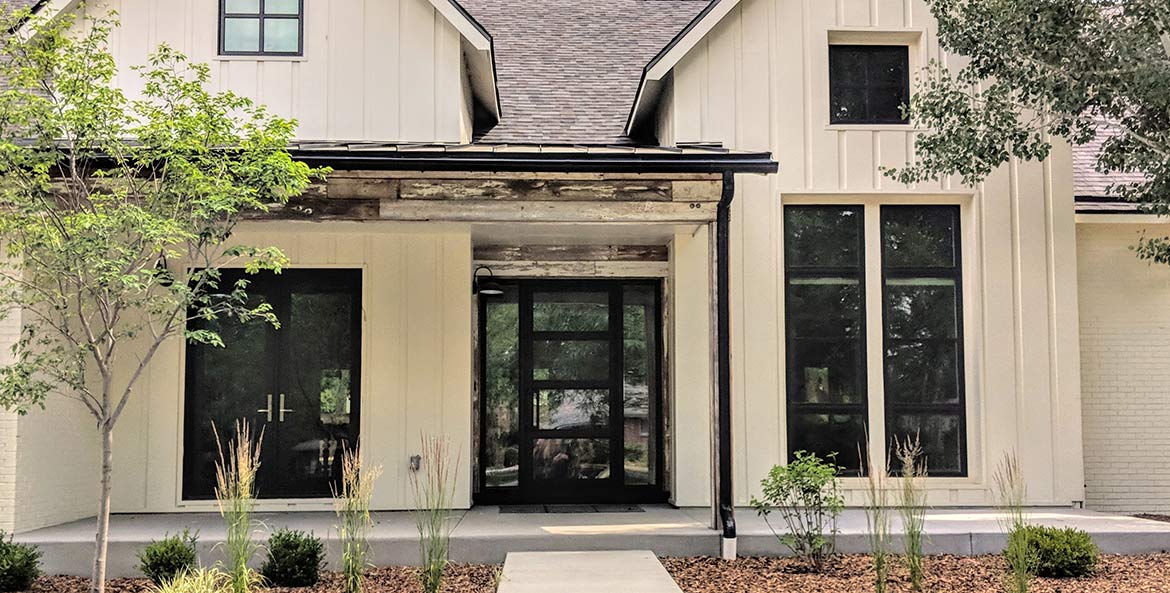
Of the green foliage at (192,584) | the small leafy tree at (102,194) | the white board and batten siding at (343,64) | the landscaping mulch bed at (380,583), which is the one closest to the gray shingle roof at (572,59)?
the white board and batten siding at (343,64)

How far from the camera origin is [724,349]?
27.1 feet

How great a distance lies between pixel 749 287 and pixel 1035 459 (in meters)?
3.16

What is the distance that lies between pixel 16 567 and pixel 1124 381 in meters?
10.3

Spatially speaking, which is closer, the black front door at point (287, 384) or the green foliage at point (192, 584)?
the green foliage at point (192, 584)

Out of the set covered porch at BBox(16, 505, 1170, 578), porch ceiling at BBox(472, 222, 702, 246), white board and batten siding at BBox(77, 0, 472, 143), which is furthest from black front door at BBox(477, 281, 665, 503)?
white board and batten siding at BBox(77, 0, 472, 143)

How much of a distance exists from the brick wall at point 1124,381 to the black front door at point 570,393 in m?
4.54

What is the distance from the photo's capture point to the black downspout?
816 cm

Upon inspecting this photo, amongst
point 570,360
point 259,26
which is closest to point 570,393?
point 570,360

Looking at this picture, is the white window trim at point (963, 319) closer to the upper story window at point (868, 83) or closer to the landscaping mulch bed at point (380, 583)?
the upper story window at point (868, 83)

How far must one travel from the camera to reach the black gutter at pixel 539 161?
789 cm

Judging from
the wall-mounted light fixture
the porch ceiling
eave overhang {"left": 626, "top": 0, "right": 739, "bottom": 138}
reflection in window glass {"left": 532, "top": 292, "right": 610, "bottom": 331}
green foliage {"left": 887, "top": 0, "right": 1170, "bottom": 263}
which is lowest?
reflection in window glass {"left": 532, "top": 292, "right": 610, "bottom": 331}

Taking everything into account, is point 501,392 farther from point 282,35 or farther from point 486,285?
point 282,35

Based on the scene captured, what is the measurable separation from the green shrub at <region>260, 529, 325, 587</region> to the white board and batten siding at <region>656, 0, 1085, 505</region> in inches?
158

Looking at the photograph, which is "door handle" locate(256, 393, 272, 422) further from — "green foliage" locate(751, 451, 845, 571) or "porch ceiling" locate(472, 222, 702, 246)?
"green foliage" locate(751, 451, 845, 571)
